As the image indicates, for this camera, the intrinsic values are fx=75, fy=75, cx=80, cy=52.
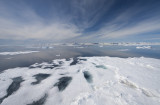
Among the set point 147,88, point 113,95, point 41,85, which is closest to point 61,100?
point 41,85

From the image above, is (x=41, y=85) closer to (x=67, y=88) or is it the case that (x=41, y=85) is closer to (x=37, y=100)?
(x=37, y=100)

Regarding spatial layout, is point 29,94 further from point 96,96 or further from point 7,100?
point 96,96

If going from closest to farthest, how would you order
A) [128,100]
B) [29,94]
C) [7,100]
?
1. [128,100]
2. [7,100]
3. [29,94]

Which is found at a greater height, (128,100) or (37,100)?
(128,100)

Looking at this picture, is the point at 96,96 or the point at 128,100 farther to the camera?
the point at 96,96

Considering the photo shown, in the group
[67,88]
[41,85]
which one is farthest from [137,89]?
[41,85]

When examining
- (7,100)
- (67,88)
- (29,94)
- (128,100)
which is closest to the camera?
(128,100)

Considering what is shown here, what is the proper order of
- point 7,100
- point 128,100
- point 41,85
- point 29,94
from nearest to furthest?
point 128,100 < point 7,100 < point 29,94 < point 41,85

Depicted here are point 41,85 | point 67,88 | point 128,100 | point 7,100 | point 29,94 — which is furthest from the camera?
point 41,85

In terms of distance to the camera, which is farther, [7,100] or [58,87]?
[58,87]
